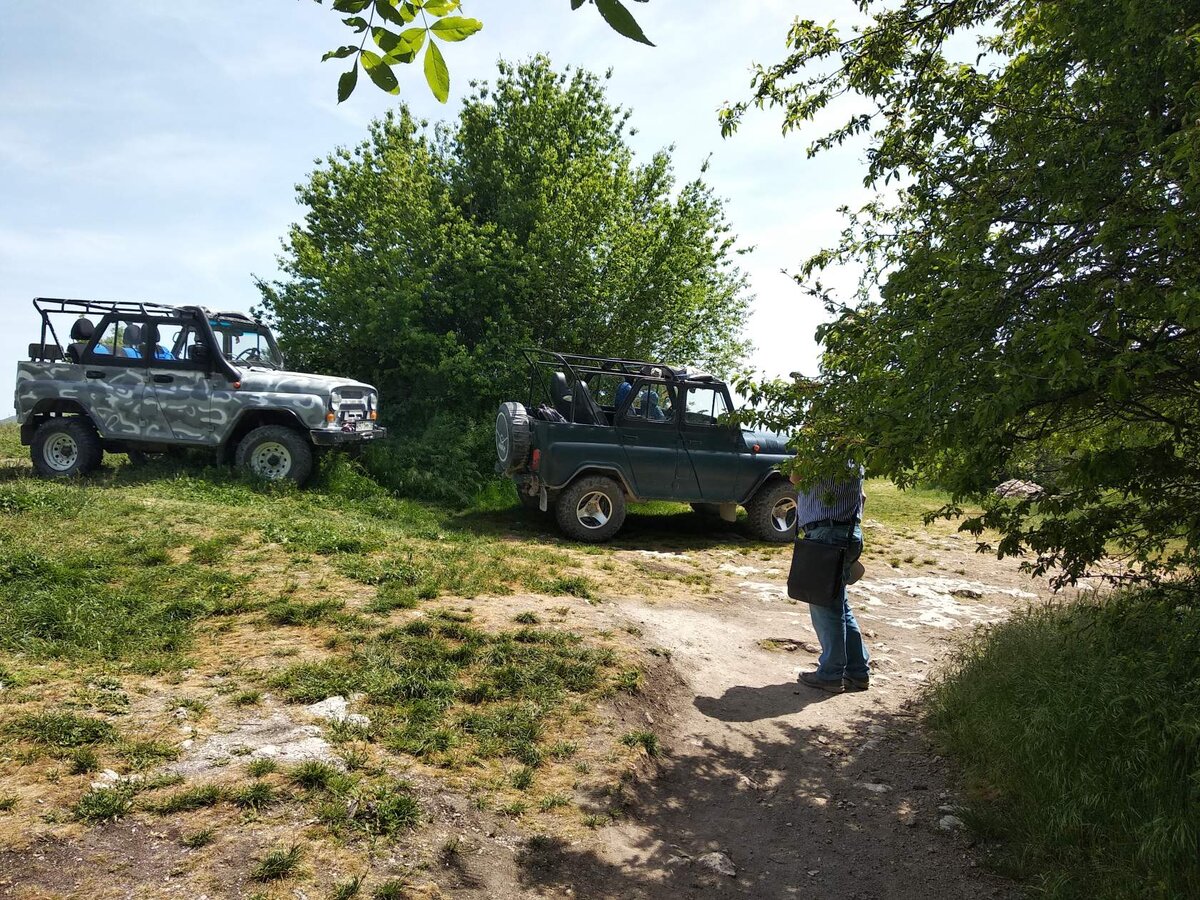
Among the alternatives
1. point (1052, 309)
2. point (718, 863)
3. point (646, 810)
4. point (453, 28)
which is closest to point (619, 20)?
point (453, 28)

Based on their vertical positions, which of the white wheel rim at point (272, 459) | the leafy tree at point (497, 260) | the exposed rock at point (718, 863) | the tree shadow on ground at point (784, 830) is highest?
the leafy tree at point (497, 260)

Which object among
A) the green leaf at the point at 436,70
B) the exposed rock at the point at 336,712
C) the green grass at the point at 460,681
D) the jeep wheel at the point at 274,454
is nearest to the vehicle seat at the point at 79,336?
the jeep wheel at the point at 274,454

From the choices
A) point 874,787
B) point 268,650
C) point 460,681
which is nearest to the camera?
point 874,787

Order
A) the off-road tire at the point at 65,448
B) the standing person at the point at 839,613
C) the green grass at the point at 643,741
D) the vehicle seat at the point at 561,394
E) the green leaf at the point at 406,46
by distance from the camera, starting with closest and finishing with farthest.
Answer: the green leaf at the point at 406,46 → the green grass at the point at 643,741 → the standing person at the point at 839,613 → the off-road tire at the point at 65,448 → the vehicle seat at the point at 561,394

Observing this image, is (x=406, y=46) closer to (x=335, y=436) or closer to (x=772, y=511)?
(x=335, y=436)

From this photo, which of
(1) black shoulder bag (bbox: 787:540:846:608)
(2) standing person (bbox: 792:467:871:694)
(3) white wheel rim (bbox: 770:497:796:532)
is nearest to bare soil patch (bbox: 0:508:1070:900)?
(2) standing person (bbox: 792:467:871:694)

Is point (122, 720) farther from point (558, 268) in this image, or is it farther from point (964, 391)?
point (558, 268)

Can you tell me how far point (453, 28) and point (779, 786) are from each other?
13.2 ft

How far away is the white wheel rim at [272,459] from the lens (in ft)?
34.9

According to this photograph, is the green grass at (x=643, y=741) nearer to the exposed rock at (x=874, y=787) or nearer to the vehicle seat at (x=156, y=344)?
the exposed rock at (x=874, y=787)

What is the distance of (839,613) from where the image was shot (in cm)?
565

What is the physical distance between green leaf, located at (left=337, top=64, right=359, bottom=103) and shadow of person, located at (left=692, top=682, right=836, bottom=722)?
4.27 metres

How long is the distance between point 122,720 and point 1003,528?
177 inches

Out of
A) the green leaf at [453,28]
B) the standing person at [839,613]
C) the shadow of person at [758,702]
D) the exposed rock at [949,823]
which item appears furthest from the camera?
the standing person at [839,613]
